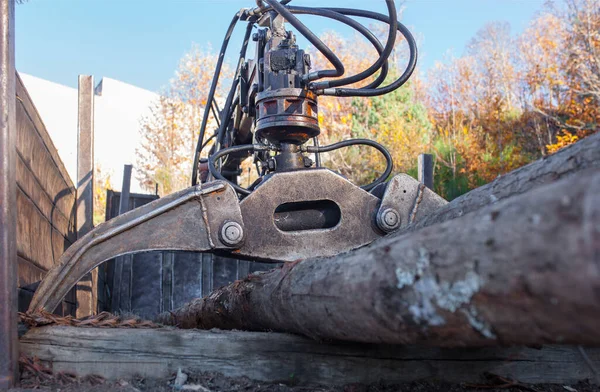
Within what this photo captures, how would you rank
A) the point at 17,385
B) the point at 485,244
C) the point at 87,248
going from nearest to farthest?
the point at 485,244
the point at 17,385
the point at 87,248

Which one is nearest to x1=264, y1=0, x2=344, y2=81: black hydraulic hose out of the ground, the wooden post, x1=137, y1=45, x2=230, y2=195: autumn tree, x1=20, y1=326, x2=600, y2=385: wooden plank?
x1=20, y1=326, x2=600, y2=385: wooden plank

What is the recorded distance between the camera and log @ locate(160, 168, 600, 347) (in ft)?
2.86

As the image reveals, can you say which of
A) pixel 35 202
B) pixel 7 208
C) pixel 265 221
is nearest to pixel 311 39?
pixel 265 221

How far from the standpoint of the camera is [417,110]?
16.3 metres

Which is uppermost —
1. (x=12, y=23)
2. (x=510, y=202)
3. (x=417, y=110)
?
(x=417, y=110)

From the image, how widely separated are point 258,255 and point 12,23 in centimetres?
163

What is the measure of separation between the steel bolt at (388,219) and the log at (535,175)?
114 centimetres

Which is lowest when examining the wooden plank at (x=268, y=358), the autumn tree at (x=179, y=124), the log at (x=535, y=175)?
the wooden plank at (x=268, y=358)

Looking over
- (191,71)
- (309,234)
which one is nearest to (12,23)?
(309,234)

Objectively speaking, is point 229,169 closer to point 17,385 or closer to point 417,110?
point 17,385

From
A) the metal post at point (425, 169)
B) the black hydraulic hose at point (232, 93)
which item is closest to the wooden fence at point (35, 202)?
the black hydraulic hose at point (232, 93)

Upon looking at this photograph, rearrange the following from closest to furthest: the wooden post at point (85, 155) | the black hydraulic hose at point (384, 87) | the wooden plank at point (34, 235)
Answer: the wooden plank at point (34, 235)
the black hydraulic hose at point (384, 87)
the wooden post at point (85, 155)

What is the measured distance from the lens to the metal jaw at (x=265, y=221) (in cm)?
290

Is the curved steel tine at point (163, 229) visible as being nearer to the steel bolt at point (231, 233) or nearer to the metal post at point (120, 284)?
the steel bolt at point (231, 233)
